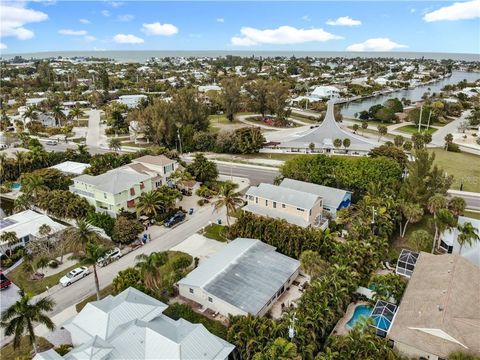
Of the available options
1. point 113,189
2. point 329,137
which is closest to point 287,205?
point 113,189

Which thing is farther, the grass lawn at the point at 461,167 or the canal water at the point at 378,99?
the canal water at the point at 378,99

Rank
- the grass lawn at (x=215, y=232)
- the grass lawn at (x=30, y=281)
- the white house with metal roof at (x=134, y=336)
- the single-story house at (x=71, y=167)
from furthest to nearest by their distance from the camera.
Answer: the single-story house at (x=71, y=167) → the grass lawn at (x=215, y=232) → the grass lawn at (x=30, y=281) → the white house with metal roof at (x=134, y=336)

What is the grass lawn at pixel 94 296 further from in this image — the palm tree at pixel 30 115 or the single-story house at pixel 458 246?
the palm tree at pixel 30 115

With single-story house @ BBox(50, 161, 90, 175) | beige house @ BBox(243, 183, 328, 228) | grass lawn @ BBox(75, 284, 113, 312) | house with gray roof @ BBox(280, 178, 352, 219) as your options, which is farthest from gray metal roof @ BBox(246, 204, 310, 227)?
single-story house @ BBox(50, 161, 90, 175)

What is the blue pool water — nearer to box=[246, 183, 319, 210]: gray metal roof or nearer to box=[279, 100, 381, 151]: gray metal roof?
box=[246, 183, 319, 210]: gray metal roof

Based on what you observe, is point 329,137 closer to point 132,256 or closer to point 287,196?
point 287,196

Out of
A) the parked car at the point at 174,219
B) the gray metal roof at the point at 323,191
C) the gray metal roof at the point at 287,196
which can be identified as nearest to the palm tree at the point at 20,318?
the parked car at the point at 174,219
